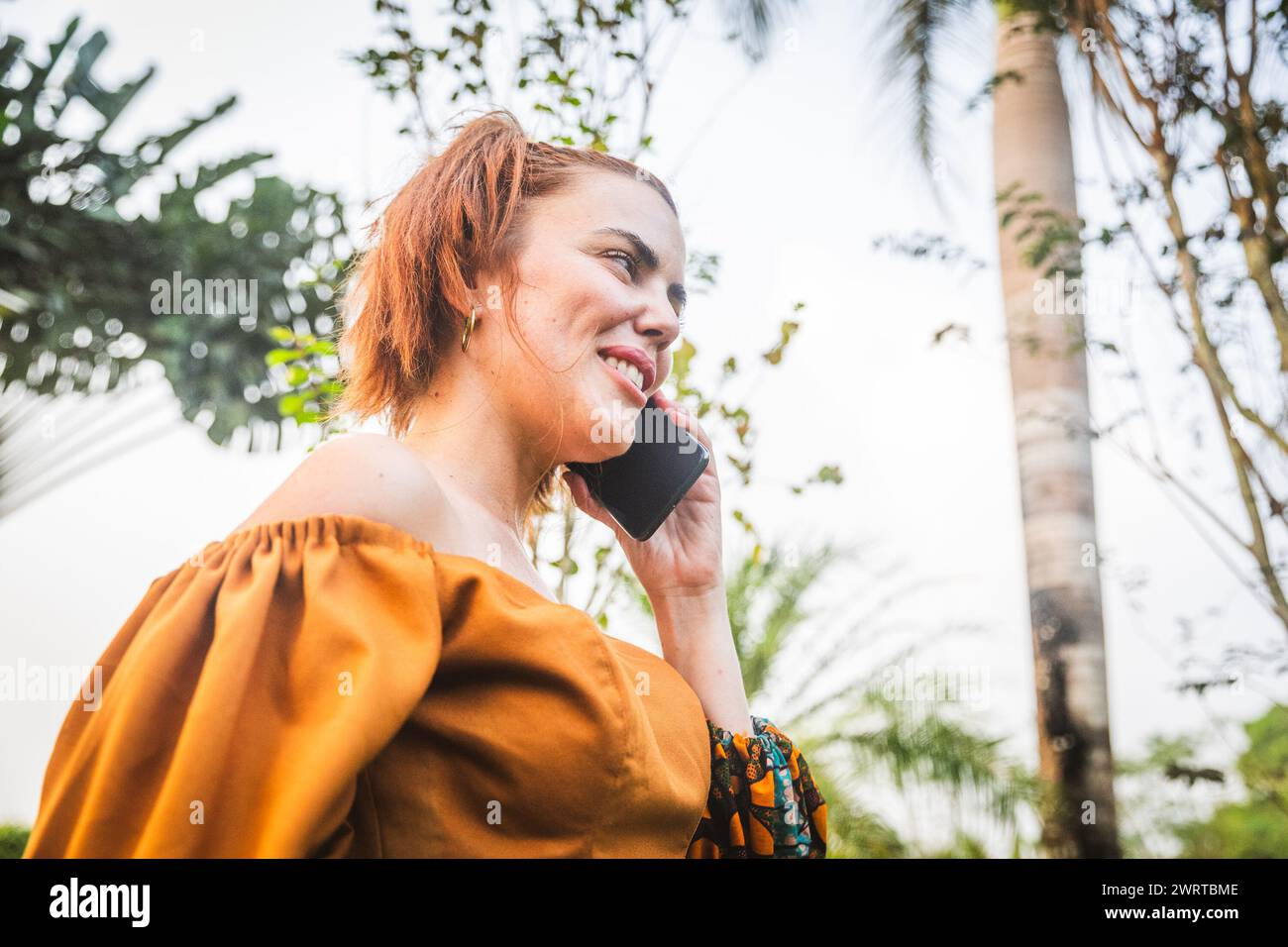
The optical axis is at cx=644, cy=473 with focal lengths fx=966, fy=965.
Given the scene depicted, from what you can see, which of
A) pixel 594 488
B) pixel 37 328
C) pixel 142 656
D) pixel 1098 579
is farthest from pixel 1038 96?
pixel 37 328

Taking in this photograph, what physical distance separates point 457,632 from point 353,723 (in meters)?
0.21

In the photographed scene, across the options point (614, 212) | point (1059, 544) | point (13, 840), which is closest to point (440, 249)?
point (614, 212)

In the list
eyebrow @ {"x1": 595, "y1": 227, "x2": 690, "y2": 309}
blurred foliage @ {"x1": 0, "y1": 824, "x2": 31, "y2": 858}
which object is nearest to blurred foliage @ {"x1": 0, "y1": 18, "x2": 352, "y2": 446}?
blurred foliage @ {"x1": 0, "y1": 824, "x2": 31, "y2": 858}

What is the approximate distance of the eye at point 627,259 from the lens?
1.53 metres

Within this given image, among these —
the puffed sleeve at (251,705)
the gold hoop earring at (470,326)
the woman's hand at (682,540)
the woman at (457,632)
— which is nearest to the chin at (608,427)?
the woman at (457,632)

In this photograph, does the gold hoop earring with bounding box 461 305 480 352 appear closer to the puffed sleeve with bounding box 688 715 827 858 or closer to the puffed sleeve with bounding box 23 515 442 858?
the puffed sleeve with bounding box 23 515 442 858

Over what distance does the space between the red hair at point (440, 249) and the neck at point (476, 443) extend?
0.20 ft

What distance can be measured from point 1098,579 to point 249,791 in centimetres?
549

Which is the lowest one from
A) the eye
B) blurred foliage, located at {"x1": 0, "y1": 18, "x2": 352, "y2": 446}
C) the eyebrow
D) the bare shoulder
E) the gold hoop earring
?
the bare shoulder

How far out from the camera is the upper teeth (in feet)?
4.95

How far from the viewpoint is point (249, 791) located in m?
0.95

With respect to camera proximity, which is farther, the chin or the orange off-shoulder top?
the chin
